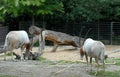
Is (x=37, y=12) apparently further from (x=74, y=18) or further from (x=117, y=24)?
(x=117, y=24)

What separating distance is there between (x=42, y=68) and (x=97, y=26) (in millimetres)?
16447

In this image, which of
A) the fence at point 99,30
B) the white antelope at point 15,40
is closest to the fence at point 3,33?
the fence at point 99,30

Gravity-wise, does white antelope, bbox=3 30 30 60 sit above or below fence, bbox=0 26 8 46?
above

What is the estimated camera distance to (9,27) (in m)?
29.6

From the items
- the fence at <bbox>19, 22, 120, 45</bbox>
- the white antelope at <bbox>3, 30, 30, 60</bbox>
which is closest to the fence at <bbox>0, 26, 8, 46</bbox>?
the fence at <bbox>19, 22, 120, 45</bbox>

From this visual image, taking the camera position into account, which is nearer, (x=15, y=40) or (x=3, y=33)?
(x=15, y=40)

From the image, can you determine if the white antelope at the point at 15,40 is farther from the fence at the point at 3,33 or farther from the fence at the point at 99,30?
the fence at the point at 99,30

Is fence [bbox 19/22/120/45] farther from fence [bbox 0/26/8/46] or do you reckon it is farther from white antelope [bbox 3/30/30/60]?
white antelope [bbox 3/30/30/60]

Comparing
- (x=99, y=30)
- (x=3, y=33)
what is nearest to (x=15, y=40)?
(x=3, y=33)

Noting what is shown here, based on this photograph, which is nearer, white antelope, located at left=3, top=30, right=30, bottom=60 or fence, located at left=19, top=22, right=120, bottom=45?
white antelope, located at left=3, top=30, right=30, bottom=60

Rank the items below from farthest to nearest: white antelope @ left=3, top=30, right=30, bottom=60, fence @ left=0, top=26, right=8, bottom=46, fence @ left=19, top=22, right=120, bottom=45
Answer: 1. fence @ left=19, top=22, right=120, bottom=45
2. fence @ left=0, top=26, right=8, bottom=46
3. white antelope @ left=3, top=30, right=30, bottom=60

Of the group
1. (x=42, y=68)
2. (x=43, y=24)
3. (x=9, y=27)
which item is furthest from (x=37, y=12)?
(x=42, y=68)

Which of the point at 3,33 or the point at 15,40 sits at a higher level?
the point at 15,40

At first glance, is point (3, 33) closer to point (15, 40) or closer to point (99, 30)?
point (99, 30)
